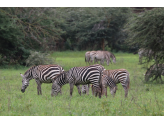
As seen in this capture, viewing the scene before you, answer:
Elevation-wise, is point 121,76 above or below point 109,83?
above

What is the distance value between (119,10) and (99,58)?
15.5 metres

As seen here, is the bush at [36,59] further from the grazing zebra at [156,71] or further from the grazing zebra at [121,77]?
the grazing zebra at [121,77]

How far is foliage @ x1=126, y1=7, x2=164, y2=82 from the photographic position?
12.5 metres

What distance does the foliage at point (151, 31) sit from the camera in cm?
1247

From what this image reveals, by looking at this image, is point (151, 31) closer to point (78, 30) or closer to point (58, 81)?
point (58, 81)

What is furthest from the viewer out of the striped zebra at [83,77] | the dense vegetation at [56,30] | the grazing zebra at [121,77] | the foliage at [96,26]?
the foliage at [96,26]

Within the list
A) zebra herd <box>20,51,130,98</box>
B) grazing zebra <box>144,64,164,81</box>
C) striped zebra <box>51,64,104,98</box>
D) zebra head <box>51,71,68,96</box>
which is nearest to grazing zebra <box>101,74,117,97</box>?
zebra herd <box>20,51,130,98</box>

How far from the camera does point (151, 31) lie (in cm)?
1252

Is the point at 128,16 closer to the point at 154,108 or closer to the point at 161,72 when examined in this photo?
the point at 161,72

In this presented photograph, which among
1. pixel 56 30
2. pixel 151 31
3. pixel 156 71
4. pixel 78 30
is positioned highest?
pixel 78 30

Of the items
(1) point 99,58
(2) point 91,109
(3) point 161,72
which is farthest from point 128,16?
(2) point 91,109

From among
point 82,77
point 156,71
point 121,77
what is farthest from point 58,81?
point 156,71

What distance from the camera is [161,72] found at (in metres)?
13.3

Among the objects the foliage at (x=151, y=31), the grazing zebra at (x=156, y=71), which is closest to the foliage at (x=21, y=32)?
the foliage at (x=151, y=31)
